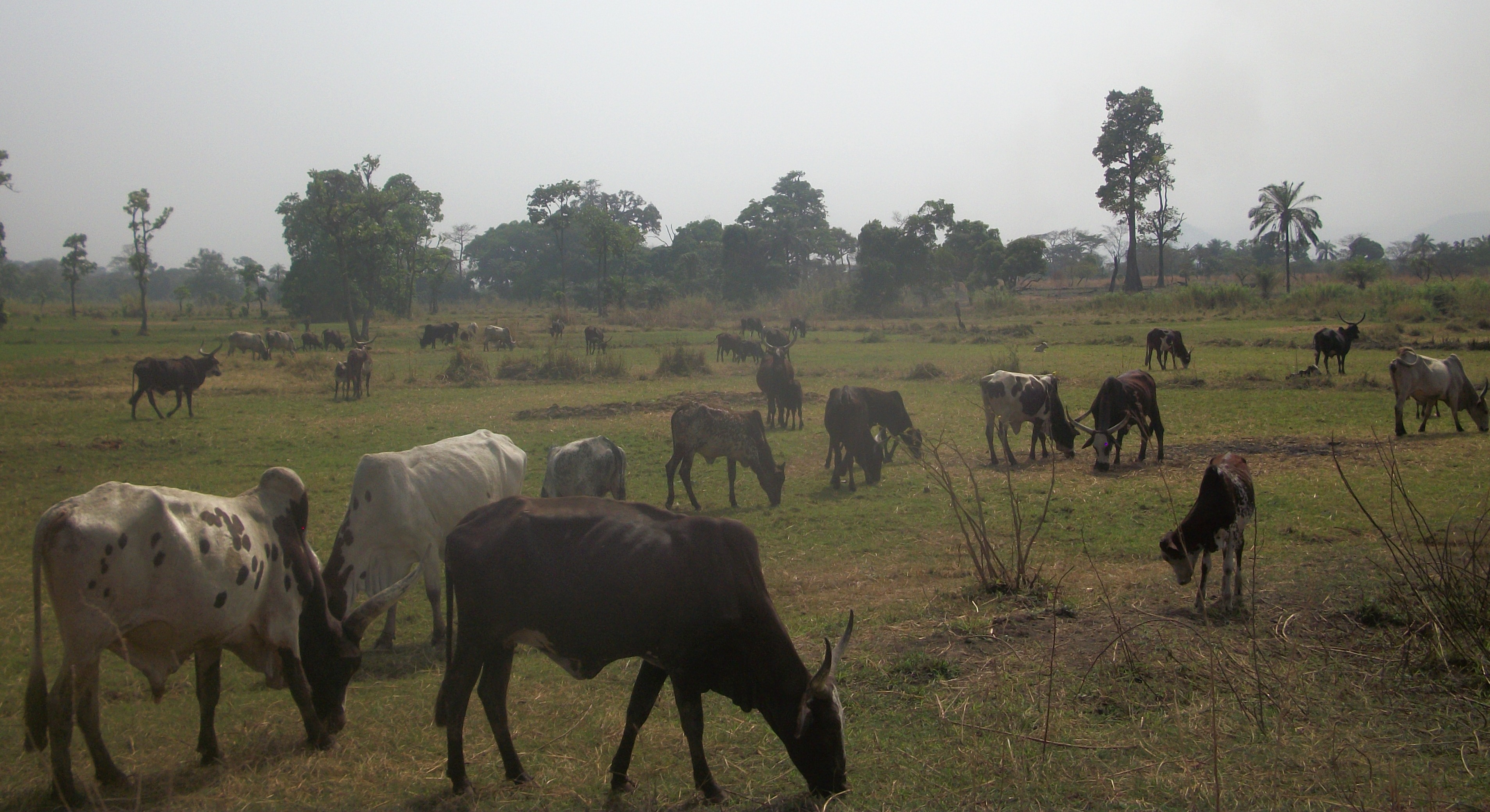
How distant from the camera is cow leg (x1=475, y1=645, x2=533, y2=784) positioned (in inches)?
189

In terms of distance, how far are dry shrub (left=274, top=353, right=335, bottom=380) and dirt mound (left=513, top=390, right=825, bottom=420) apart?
11.7 metres

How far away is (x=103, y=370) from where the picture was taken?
2747 cm

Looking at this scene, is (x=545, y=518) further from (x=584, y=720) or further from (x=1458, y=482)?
(x=1458, y=482)

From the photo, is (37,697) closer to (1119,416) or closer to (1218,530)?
(1218,530)

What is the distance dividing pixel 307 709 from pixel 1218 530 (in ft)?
22.4

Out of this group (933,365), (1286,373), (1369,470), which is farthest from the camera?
(933,365)

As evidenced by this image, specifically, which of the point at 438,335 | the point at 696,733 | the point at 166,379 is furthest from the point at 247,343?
the point at 696,733

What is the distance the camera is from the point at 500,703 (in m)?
4.81

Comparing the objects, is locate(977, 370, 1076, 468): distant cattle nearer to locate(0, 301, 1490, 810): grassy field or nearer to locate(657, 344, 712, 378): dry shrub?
locate(0, 301, 1490, 810): grassy field

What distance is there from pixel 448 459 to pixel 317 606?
2.40 metres

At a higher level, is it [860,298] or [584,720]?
[860,298]

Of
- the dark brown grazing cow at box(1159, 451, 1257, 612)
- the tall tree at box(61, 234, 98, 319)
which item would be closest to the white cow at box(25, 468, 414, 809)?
the dark brown grazing cow at box(1159, 451, 1257, 612)

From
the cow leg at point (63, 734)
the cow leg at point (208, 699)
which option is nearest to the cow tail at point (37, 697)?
the cow leg at point (63, 734)

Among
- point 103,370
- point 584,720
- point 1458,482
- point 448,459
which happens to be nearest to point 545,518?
point 584,720
